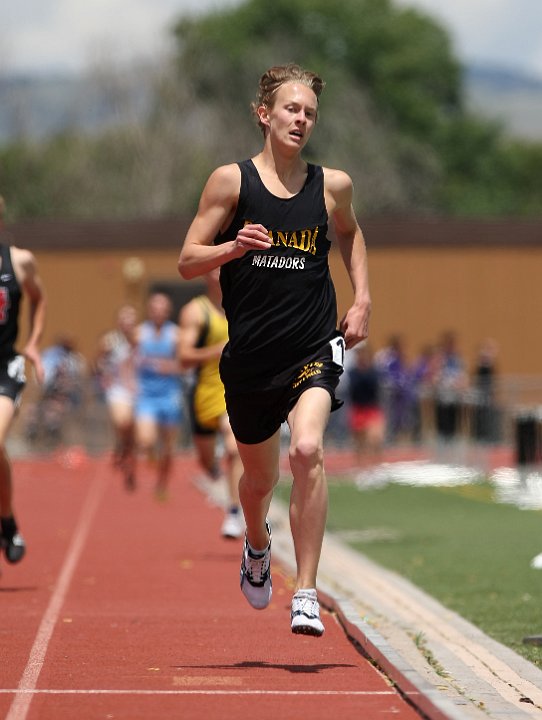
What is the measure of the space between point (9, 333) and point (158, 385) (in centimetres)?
892

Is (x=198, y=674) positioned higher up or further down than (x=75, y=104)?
further down

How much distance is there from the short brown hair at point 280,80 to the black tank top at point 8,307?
10.0 feet

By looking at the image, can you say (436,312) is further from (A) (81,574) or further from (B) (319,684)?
(B) (319,684)

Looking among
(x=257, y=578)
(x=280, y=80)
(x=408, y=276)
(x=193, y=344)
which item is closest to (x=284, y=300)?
(x=280, y=80)

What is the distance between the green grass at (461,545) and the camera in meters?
10.0

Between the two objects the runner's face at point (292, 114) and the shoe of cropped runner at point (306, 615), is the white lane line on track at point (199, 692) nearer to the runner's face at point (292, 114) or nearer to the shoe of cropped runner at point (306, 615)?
the shoe of cropped runner at point (306, 615)

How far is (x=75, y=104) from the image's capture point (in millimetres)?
69938

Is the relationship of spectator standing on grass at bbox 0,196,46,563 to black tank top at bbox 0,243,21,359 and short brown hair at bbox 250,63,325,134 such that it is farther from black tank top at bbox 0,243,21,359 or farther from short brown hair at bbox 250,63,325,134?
short brown hair at bbox 250,63,325,134

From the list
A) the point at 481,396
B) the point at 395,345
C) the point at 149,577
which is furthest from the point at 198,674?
the point at 395,345

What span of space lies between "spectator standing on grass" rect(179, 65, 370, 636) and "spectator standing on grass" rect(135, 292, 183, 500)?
37.5 feet

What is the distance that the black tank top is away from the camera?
10.5 metres

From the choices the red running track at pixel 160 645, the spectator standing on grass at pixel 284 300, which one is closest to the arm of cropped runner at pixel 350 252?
the spectator standing on grass at pixel 284 300

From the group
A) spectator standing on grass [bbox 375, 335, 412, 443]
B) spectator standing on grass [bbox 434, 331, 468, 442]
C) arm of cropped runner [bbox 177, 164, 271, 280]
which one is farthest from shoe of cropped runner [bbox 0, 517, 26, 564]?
spectator standing on grass [bbox 375, 335, 412, 443]

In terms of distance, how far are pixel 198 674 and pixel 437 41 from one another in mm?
80728
